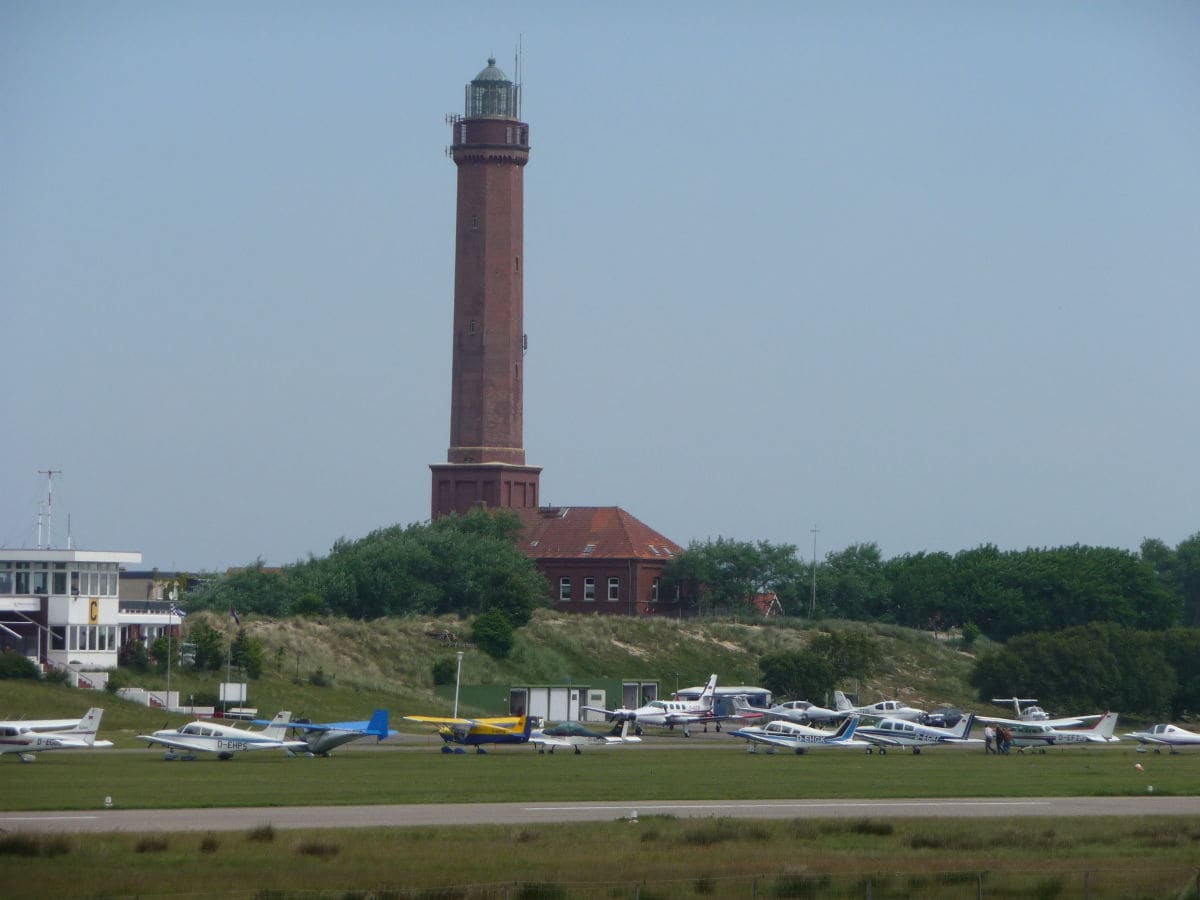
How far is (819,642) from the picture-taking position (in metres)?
95.1

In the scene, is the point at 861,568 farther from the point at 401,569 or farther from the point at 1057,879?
the point at 1057,879

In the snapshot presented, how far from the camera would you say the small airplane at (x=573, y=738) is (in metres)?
64.4

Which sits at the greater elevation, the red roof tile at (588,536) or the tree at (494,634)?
→ the red roof tile at (588,536)

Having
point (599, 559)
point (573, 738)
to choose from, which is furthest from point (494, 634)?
point (573, 738)

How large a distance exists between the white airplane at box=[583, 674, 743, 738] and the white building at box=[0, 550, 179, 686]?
22.1 m

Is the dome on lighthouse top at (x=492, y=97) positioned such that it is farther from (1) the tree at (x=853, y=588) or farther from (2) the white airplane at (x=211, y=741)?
(2) the white airplane at (x=211, y=741)

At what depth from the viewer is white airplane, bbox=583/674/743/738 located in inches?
3078

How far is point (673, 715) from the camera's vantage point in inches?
3100

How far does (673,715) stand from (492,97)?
→ 5402 cm

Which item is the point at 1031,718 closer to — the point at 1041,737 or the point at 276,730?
the point at 1041,737

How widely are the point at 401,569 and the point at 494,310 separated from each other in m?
18.5

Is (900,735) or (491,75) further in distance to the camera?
(491,75)

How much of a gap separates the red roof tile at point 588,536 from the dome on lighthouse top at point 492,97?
86.0 ft

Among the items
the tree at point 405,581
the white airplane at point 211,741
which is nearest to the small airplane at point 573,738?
the white airplane at point 211,741
